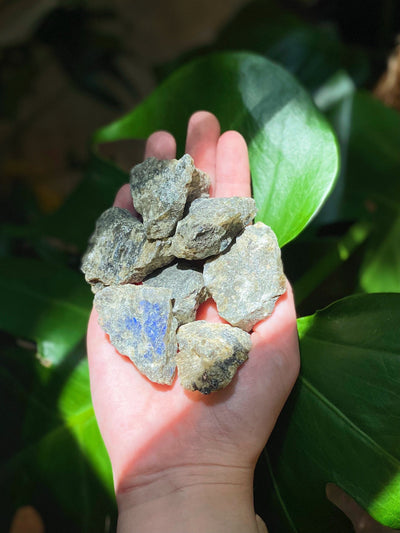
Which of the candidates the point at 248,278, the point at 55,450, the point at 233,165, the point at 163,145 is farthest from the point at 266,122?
the point at 55,450

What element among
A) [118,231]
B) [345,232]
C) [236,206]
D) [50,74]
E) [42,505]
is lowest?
[42,505]

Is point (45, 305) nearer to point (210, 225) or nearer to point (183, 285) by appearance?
point (183, 285)

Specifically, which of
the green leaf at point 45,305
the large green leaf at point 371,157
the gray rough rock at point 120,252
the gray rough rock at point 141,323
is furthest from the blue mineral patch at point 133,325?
the large green leaf at point 371,157

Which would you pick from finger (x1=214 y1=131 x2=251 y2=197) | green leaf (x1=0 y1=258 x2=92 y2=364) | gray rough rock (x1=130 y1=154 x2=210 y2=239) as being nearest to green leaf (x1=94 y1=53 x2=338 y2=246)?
finger (x1=214 y1=131 x2=251 y2=197)

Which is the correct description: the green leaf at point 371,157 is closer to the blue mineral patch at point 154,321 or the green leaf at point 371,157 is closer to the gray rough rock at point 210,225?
the gray rough rock at point 210,225

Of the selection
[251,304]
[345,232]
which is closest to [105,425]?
[251,304]

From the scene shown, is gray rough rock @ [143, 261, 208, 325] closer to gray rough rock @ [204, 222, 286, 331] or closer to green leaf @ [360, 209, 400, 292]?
gray rough rock @ [204, 222, 286, 331]

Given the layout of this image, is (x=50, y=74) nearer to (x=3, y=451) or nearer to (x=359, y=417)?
(x=3, y=451)
